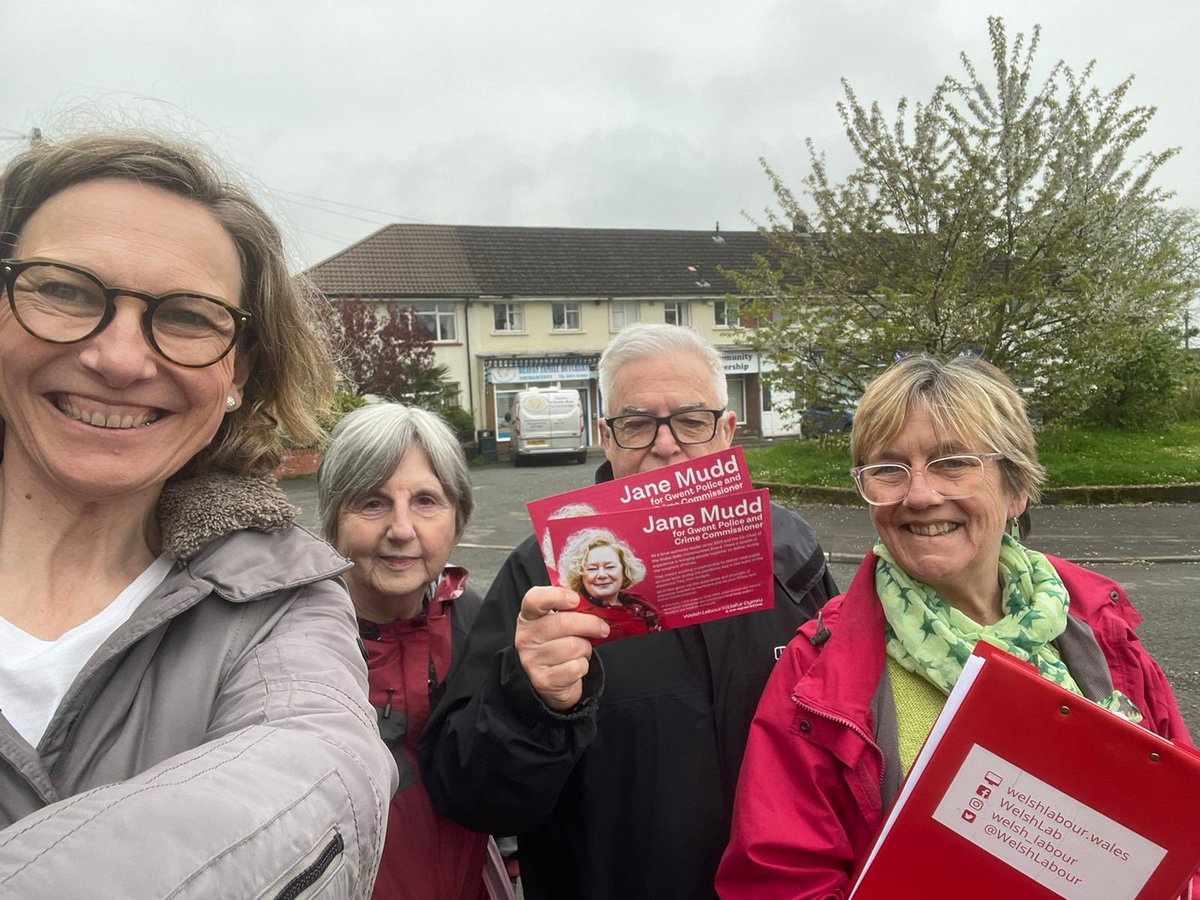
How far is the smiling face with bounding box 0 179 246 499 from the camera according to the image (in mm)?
1212

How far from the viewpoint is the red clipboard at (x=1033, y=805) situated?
1237mm

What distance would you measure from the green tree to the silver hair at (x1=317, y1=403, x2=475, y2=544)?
11.7 metres

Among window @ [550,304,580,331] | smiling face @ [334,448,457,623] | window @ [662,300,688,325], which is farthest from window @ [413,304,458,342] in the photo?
smiling face @ [334,448,457,623]

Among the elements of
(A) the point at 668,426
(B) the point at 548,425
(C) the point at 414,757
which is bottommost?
(B) the point at 548,425

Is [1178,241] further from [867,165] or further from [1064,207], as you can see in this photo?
[867,165]

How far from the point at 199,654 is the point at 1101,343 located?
14.6m

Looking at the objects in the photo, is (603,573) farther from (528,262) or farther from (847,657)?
(528,262)

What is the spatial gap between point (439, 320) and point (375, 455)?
31323mm

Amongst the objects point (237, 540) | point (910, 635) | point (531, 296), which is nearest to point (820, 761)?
point (910, 635)

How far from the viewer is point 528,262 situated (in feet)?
115

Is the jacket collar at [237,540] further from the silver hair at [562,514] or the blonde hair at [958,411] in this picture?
the blonde hair at [958,411]

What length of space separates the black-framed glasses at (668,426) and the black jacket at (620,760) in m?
0.45

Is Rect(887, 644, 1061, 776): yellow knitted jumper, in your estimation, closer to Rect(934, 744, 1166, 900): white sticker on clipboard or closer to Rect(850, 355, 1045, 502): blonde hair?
Rect(934, 744, 1166, 900): white sticker on clipboard

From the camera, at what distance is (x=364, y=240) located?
33969 mm
